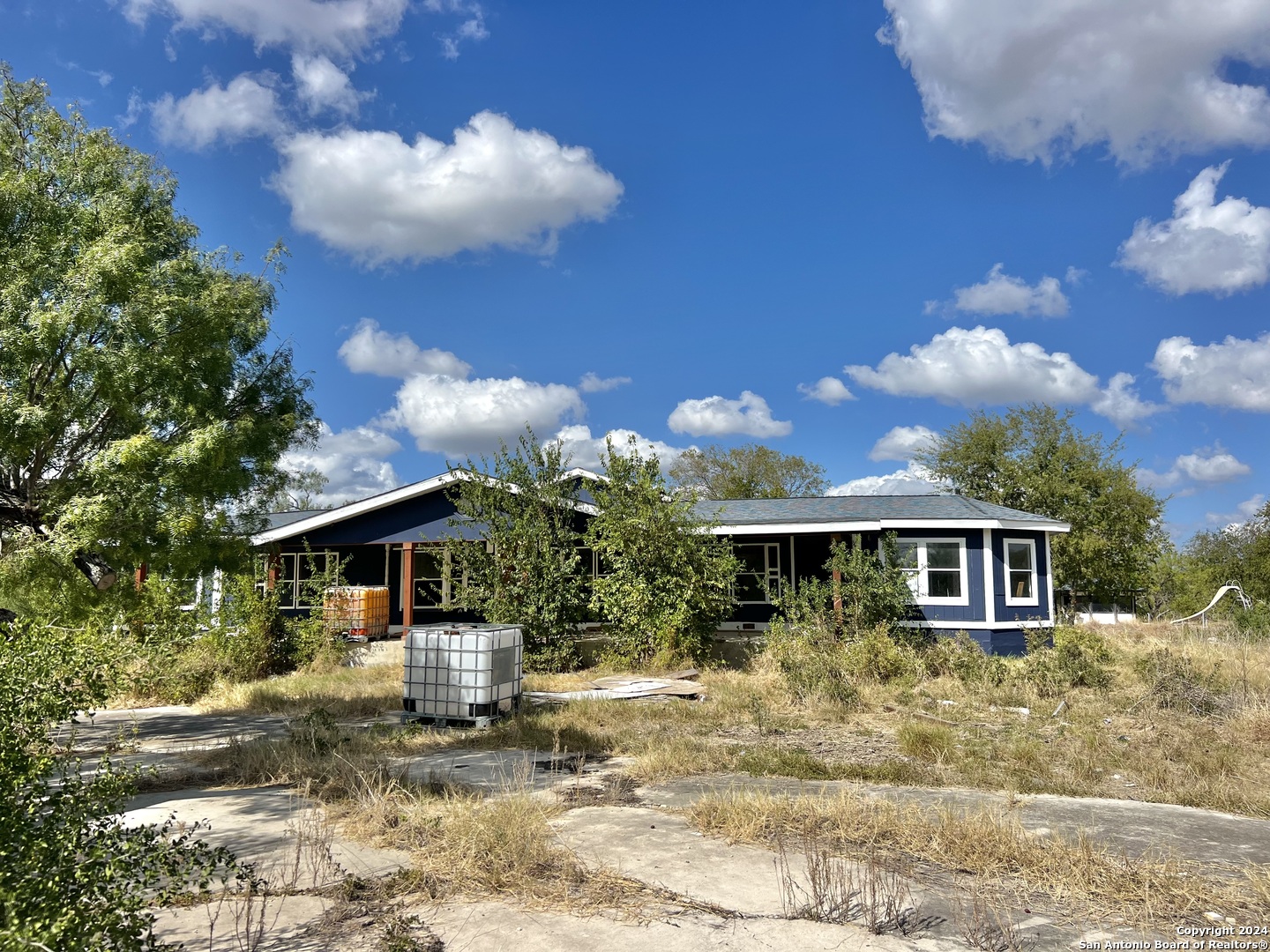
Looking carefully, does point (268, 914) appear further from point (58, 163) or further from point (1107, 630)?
point (1107, 630)

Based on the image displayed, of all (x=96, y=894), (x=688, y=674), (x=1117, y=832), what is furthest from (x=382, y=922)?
(x=688, y=674)

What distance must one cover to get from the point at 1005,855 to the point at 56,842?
524 centimetres

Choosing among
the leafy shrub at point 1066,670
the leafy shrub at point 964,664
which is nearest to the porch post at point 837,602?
the leafy shrub at point 964,664

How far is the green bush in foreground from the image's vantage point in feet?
9.36

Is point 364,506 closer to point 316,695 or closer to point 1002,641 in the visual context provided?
point 316,695

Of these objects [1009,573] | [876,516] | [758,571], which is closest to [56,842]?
[876,516]

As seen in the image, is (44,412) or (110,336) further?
(110,336)

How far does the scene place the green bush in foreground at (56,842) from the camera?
2854 millimetres

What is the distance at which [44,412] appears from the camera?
7691 millimetres

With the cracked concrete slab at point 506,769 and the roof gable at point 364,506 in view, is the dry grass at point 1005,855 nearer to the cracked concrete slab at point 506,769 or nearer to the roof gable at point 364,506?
the cracked concrete slab at point 506,769

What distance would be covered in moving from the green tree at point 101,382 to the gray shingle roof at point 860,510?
1027 centimetres

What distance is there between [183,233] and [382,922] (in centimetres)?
1159

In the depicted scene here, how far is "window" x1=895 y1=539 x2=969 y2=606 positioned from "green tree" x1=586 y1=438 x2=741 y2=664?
Result: 4.85m

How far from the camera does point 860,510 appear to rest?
18875 mm
